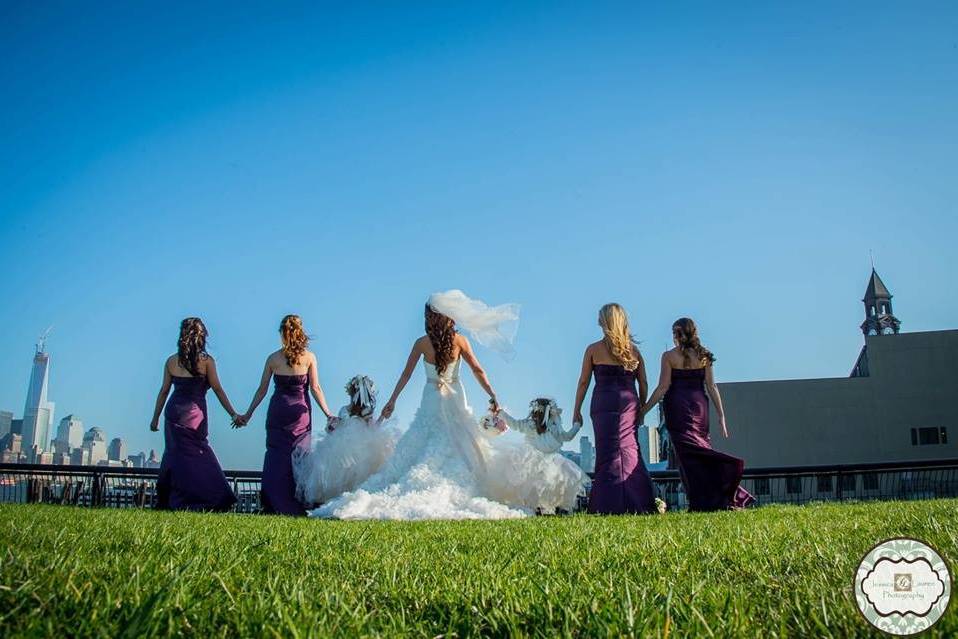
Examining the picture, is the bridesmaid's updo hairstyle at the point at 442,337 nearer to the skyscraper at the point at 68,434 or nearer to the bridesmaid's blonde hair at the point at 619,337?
the bridesmaid's blonde hair at the point at 619,337

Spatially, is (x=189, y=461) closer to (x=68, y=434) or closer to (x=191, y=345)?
(x=191, y=345)

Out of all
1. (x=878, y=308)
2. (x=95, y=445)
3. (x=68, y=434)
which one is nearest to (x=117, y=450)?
(x=95, y=445)

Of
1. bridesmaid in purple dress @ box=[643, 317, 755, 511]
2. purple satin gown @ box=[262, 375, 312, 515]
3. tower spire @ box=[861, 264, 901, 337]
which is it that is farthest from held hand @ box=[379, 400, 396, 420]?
tower spire @ box=[861, 264, 901, 337]

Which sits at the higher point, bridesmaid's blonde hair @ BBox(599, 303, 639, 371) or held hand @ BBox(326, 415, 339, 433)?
bridesmaid's blonde hair @ BBox(599, 303, 639, 371)

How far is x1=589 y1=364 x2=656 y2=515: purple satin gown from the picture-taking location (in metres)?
10.0

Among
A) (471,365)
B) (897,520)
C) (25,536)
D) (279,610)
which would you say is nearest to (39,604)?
(279,610)

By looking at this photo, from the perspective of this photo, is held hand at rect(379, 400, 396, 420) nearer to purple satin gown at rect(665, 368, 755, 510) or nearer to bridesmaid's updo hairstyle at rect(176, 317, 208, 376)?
bridesmaid's updo hairstyle at rect(176, 317, 208, 376)

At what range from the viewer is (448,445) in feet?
34.7

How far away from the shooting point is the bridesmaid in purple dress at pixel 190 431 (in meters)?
11.0

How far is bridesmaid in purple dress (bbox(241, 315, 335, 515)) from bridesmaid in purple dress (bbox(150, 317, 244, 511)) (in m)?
0.64

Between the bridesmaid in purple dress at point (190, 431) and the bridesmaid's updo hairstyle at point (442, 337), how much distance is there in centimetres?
341

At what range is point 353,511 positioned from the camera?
921cm

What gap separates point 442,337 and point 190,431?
4119 mm

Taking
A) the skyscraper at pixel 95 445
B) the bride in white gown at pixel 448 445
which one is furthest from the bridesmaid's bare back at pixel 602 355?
the skyscraper at pixel 95 445
